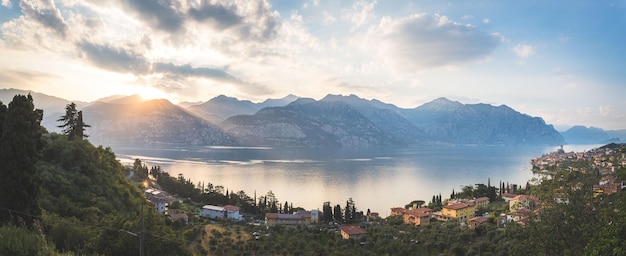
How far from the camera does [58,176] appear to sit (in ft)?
72.5

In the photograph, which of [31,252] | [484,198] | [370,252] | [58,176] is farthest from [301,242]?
[484,198]

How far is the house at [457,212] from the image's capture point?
4807 cm

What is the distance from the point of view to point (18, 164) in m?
13.2

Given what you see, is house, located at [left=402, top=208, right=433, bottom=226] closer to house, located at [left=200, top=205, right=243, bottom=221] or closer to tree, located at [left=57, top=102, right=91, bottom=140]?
house, located at [left=200, top=205, right=243, bottom=221]

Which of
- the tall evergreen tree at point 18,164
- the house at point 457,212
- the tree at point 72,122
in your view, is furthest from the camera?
the house at point 457,212

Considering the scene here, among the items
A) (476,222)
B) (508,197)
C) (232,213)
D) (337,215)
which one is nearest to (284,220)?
(337,215)

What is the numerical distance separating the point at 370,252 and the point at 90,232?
21010mm

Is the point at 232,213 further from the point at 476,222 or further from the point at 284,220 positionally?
the point at 476,222

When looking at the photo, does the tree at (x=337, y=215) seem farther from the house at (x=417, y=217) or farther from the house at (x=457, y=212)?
the house at (x=457, y=212)

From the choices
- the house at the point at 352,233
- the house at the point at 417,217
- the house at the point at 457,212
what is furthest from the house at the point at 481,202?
the house at the point at 352,233

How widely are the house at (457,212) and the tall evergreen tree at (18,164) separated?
149 ft

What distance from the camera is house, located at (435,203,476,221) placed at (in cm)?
4807

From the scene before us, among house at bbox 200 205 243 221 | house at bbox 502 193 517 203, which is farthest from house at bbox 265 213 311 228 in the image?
house at bbox 502 193 517 203

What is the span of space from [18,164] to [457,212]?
46.9 m
